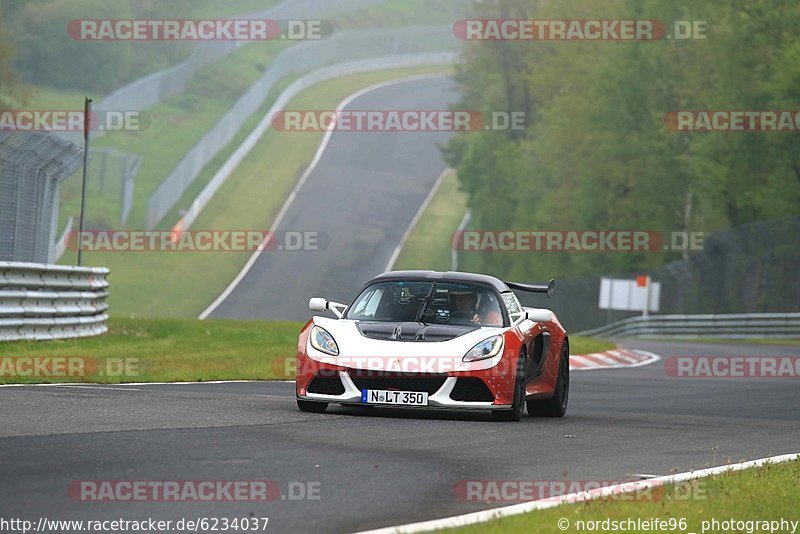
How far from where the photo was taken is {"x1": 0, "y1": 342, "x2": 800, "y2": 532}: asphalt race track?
7902mm

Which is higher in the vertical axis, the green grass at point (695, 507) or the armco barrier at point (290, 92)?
the armco barrier at point (290, 92)

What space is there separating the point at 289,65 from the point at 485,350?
8251 cm

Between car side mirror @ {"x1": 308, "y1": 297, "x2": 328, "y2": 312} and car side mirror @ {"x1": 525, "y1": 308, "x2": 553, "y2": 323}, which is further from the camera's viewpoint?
car side mirror @ {"x1": 525, "y1": 308, "x2": 553, "y2": 323}

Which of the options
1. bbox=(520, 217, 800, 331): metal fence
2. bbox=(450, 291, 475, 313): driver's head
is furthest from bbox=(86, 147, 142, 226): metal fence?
bbox=(450, 291, 475, 313): driver's head

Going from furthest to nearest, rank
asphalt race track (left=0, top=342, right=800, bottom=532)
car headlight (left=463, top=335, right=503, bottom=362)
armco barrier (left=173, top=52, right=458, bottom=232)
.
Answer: armco barrier (left=173, top=52, right=458, bottom=232), car headlight (left=463, top=335, right=503, bottom=362), asphalt race track (left=0, top=342, right=800, bottom=532)

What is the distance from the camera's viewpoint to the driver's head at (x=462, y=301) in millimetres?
14227

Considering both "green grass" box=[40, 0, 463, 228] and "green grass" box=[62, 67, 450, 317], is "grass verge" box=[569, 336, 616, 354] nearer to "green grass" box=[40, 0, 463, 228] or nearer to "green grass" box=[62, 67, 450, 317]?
"green grass" box=[62, 67, 450, 317]

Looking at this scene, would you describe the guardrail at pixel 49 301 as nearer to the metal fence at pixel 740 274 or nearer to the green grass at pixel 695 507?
the green grass at pixel 695 507

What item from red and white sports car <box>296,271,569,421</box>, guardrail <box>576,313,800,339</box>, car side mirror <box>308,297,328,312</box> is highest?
car side mirror <box>308,297,328,312</box>

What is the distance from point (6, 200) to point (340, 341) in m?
9.53

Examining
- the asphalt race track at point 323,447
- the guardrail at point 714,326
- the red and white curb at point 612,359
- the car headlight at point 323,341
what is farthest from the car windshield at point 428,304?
the guardrail at point 714,326

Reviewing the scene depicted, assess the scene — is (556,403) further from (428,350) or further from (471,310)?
(428,350)

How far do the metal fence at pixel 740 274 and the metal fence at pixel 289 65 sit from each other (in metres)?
24.7

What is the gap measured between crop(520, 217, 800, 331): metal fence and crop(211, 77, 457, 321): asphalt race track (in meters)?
13.6
